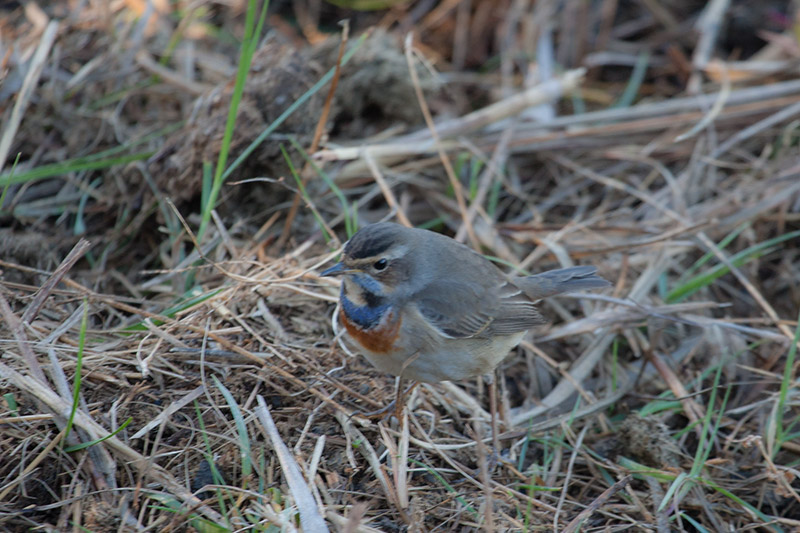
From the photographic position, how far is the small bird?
13.8 ft

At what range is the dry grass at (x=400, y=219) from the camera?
3.80m

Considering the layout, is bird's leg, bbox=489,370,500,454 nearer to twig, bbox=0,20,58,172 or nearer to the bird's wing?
the bird's wing

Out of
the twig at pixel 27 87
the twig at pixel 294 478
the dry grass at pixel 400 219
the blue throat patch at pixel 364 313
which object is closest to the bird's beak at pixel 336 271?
the blue throat patch at pixel 364 313

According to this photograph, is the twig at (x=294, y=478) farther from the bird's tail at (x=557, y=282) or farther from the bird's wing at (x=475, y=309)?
the bird's tail at (x=557, y=282)

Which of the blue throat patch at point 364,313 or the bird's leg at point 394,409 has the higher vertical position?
the blue throat patch at point 364,313

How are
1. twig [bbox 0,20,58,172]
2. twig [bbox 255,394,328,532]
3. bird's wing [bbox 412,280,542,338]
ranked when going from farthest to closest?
twig [bbox 0,20,58,172], bird's wing [bbox 412,280,542,338], twig [bbox 255,394,328,532]

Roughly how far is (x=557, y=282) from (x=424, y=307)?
109 centimetres

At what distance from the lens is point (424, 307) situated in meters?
4.38

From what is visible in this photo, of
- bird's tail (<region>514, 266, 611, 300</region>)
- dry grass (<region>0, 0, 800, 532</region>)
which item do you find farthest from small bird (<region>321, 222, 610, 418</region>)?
dry grass (<region>0, 0, 800, 532</region>)

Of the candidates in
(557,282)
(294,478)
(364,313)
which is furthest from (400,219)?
(294,478)

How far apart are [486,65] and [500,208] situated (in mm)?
2100

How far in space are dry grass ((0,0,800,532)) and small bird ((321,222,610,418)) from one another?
36 cm

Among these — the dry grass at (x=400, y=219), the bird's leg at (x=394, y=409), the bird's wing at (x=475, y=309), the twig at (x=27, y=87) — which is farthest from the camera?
the twig at (x=27, y=87)

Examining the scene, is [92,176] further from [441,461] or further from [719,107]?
[719,107]
